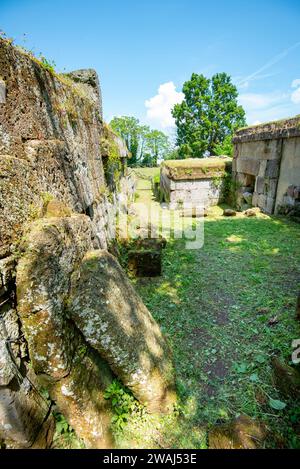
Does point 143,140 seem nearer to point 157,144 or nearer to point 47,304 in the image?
point 157,144

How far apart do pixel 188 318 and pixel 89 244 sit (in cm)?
184

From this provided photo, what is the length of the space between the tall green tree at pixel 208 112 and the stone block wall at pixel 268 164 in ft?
58.1

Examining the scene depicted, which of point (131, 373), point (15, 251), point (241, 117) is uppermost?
point (241, 117)

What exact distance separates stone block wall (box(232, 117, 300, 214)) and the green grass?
221 cm

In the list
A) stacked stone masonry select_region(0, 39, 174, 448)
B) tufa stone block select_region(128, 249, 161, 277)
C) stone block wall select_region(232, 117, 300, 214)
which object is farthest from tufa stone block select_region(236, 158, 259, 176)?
stacked stone masonry select_region(0, 39, 174, 448)

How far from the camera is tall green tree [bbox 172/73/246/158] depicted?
25500mm

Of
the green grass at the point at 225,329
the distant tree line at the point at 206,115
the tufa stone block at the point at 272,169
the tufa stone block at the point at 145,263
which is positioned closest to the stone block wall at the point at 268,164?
the tufa stone block at the point at 272,169

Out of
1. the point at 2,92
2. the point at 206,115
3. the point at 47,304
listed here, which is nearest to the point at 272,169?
the point at 2,92

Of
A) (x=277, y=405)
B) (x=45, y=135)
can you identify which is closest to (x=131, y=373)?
(x=277, y=405)

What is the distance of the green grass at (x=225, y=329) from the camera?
194 cm

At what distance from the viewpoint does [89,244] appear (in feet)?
7.43

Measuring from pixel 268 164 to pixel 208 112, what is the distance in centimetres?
2167

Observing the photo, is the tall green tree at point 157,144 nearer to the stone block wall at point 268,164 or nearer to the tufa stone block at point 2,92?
the stone block wall at point 268,164
